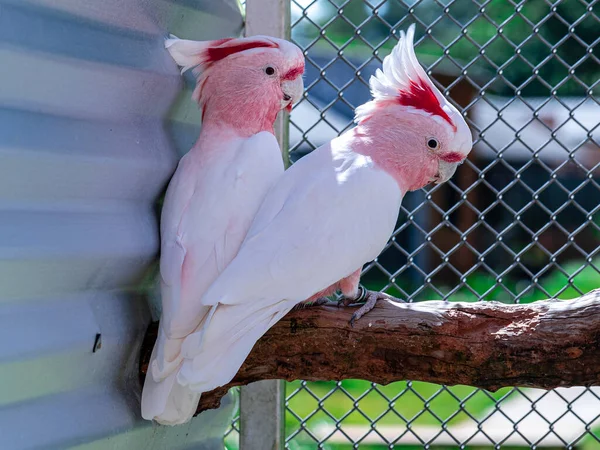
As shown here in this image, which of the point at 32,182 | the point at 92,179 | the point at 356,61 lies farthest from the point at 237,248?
the point at 356,61

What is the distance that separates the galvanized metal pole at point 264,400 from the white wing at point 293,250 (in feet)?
1.55

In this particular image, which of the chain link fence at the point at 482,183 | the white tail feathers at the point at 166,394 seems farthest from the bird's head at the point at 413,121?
the chain link fence at the point at 482,183

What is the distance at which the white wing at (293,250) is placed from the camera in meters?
1.30

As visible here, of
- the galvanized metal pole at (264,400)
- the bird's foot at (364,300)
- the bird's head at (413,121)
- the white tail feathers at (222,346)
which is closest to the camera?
the white tail feathers at (222,346)

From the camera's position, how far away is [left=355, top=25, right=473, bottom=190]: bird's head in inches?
63.0

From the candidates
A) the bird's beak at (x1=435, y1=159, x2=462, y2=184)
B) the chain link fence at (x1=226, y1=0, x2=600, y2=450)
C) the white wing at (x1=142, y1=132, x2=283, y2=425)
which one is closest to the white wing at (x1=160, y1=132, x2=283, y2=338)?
the white wing at (x1=142, y1=132, x2=283, y2=425)

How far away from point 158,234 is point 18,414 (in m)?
0.51

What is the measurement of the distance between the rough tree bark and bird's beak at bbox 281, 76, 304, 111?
20.4 inches

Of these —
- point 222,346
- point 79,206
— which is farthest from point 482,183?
point 79,206

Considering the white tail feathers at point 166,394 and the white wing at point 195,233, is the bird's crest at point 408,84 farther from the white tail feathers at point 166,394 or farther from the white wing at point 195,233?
the white tail feathers at point 166,394

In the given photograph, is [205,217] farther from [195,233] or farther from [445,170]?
[445,170]

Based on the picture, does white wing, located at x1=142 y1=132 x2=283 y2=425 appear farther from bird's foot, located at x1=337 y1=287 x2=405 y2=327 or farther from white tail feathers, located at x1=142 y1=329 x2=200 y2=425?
bird's foot, located at x1=337 y1=287 x2=405 y2=327

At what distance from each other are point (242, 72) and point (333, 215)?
41 cm

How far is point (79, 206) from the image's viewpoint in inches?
49.3
